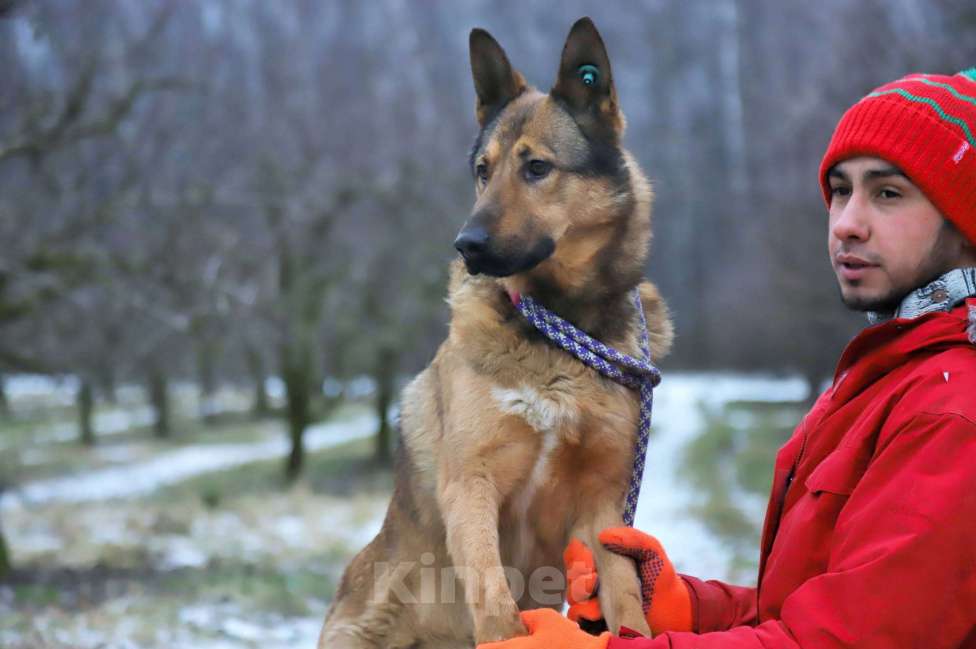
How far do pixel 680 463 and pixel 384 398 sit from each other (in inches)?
247

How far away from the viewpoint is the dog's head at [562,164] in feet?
9.04

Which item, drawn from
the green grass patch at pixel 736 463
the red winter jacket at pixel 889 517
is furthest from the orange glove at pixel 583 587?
the green grass patch at pixel 736 463

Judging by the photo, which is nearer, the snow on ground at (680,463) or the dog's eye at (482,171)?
the dog's eye at (482,171)

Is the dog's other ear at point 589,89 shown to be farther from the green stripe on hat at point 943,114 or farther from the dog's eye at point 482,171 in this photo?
the green stripe on hat at point 943,114

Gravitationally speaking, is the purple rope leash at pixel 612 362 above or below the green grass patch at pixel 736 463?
above

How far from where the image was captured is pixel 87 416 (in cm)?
2214

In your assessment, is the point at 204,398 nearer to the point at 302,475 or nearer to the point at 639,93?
the point at 302,475

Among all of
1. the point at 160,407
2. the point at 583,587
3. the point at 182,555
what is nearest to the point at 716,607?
the point at 583,587

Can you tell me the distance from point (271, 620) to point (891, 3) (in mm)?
12138

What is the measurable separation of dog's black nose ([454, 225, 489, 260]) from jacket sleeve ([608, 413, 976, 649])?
131 cm

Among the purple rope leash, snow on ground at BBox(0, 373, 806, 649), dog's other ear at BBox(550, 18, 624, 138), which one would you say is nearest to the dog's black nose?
the purple rope leash

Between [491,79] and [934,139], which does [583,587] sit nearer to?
[934,139]

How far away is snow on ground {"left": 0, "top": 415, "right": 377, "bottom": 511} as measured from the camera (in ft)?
52.7

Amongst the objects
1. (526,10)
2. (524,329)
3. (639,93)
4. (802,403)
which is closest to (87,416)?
(526,10)
